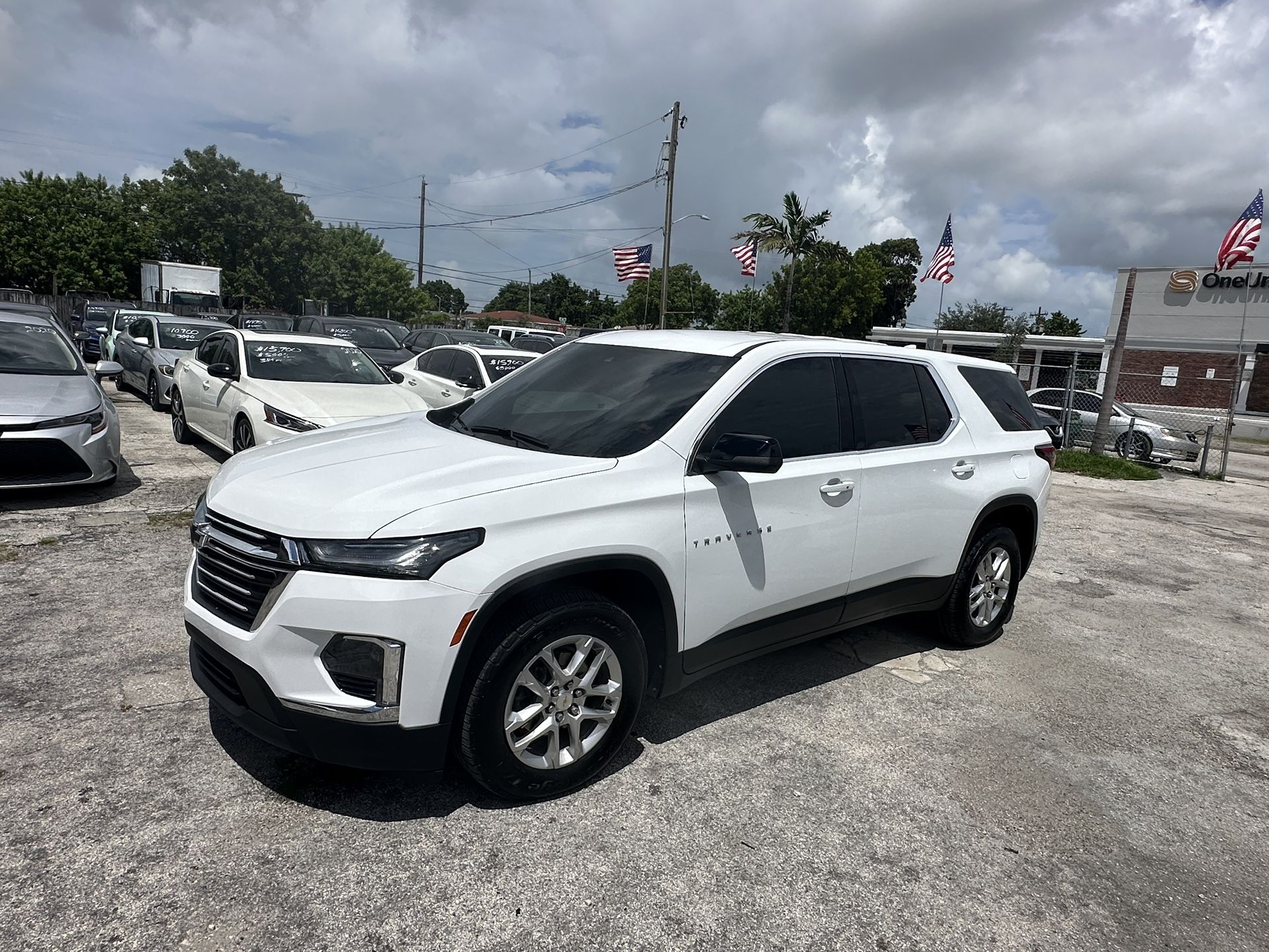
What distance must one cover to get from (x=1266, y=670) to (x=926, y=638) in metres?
2.09

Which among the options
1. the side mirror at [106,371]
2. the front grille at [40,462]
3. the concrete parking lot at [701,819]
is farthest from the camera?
the side mirror at [106,371]

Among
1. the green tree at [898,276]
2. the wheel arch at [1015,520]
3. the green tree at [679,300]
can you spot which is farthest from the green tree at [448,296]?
the wheel arch at [1015,520]

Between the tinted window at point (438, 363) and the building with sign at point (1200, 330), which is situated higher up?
the building with sign at point (1200, 330)

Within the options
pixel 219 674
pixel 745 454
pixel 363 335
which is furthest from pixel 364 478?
pixel 363 335

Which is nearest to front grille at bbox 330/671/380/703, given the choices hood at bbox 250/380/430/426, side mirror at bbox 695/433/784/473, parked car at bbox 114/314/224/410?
side mirror at bbox 695/433/784/473

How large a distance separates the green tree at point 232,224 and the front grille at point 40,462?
153 feet

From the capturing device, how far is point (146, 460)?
29.2 feet

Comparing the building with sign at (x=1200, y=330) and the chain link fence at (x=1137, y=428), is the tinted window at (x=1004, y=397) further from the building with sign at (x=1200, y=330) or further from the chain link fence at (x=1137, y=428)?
the building with sign at (x=1200, y=330)

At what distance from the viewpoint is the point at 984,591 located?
16.2ft

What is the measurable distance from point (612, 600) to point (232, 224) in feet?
175

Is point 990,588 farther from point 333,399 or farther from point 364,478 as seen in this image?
point 333,399

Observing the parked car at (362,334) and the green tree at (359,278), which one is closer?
the parked car at (362,334)

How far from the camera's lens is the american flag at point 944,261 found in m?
26.5

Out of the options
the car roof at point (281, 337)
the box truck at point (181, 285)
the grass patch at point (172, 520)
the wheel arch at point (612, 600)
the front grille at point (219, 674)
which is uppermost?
the box truck at point (181, 285)
